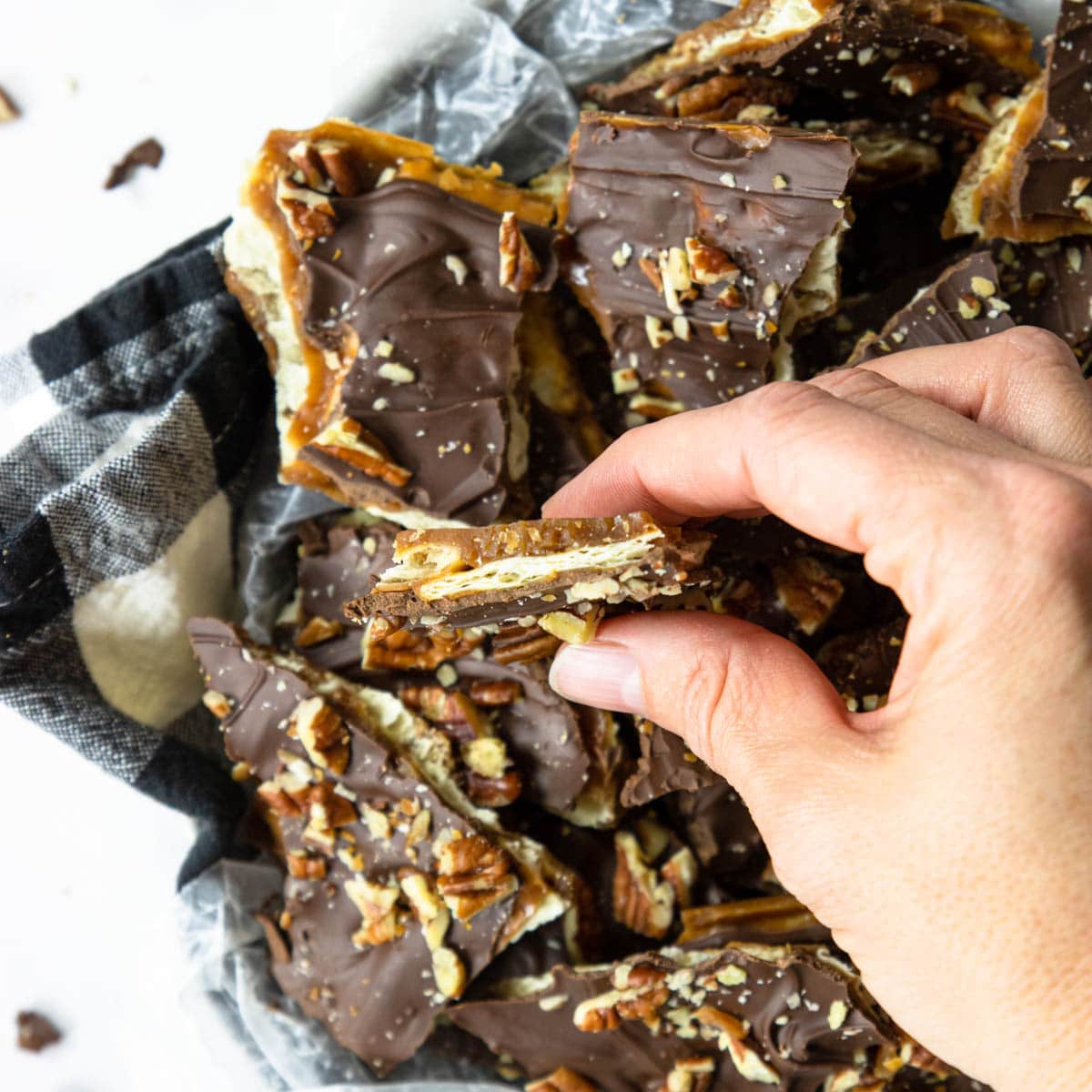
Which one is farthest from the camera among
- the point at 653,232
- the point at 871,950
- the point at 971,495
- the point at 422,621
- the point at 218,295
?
the point at 218,295

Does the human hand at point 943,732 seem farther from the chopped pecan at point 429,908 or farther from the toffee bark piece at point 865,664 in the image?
the chopped pecan at point 429,908

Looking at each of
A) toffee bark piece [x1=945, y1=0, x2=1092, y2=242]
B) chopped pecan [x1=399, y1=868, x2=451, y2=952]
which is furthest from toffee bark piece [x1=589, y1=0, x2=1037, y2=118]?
chopped pecan [x1=399, y1=868, x2=451, y2=952]

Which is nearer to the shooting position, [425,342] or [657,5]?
[425,342]

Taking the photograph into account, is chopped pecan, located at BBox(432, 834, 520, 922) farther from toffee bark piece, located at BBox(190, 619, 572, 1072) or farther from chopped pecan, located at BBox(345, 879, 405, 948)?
chopped pecan, located at BBox(345, 879, 405, 948)

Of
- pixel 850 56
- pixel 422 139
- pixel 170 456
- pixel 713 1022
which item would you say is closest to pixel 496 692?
pixel 713 1022

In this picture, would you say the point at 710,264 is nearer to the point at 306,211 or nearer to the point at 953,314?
the point at 953,314

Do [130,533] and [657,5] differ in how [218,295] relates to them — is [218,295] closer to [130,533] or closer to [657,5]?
[130,533]

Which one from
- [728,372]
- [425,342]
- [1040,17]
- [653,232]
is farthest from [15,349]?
[1040,17]
